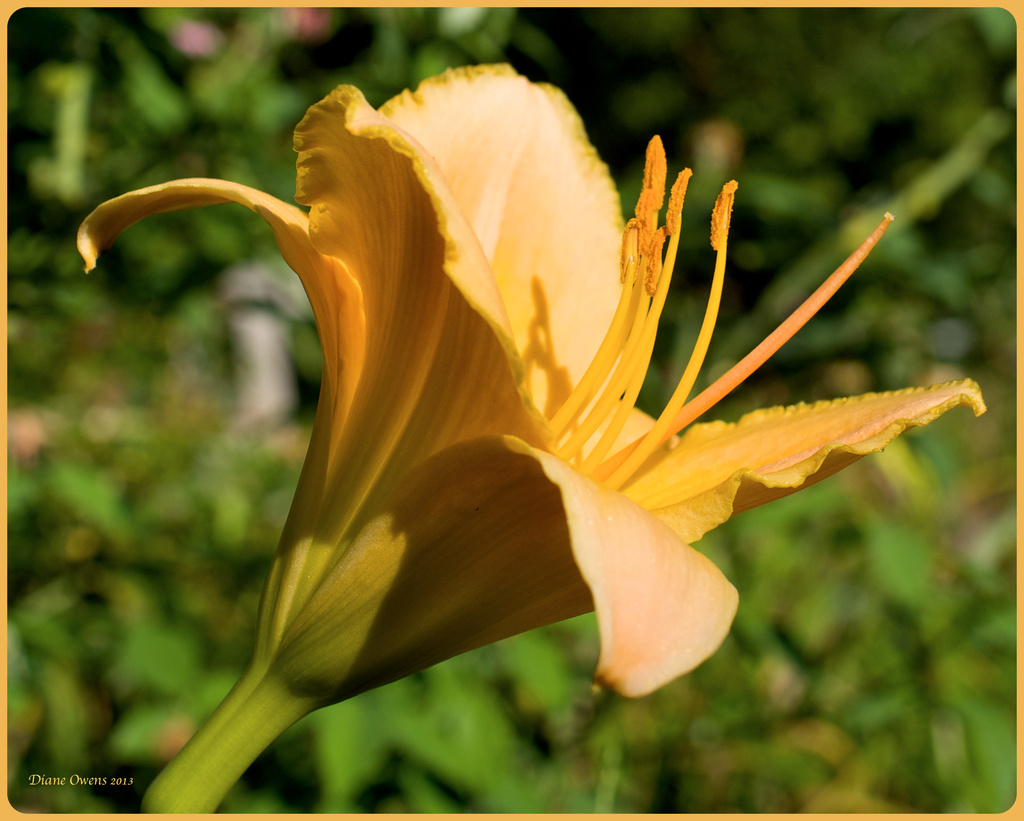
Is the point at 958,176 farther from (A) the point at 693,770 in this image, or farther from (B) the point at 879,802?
(B) the point at 879,802

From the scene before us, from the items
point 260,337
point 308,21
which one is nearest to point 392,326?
point 308,21

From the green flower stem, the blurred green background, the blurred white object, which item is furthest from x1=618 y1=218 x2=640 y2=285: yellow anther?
the blurred white object

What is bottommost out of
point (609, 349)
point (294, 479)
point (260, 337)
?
point (260, 337)

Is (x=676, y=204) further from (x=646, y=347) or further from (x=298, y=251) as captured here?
(x=298, y=251)

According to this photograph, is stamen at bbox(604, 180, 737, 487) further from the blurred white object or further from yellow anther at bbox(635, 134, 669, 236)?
the blurred white object

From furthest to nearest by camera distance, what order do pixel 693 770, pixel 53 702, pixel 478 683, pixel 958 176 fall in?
pixel 693 770
pixel 958 176
pixel 53 702
pixel 478 683

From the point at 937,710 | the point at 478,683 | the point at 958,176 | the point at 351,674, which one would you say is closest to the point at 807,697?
the point at 937,710

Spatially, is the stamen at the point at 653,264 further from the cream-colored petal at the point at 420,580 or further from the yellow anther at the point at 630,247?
the cream-colored petal at the point at 420,580
